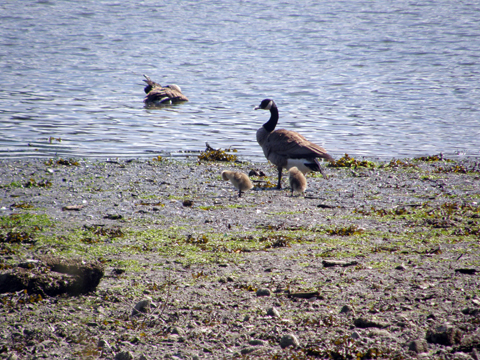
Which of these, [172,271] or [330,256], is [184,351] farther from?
[330,256]

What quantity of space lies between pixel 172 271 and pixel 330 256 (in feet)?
6.09

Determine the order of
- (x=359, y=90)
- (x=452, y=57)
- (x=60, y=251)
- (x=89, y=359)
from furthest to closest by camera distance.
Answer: (x=452, y=57) → (x=359, y=90) → (x=60, y=251) → (x=89, y=359)

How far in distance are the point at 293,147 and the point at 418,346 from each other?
675 centimetres

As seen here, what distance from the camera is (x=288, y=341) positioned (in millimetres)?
3861

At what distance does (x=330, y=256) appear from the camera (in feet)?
19.2

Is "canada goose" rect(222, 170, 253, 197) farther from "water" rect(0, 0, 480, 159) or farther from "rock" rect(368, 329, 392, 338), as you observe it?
"rock" rect(368, 329, 392, 338)

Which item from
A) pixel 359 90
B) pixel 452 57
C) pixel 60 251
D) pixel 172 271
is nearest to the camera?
pixel 172 271

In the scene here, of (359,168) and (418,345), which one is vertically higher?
(418,345)

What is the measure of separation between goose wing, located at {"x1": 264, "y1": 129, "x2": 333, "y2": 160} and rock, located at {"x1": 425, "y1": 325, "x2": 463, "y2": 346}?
6362 millimetres

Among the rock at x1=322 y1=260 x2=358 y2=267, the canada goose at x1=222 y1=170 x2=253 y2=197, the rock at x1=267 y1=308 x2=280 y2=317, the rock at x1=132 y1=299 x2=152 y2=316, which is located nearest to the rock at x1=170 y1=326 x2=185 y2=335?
the rock at x1=132 y1=299 x2=152 y2=316

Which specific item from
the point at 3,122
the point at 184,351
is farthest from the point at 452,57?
the point at 184,351

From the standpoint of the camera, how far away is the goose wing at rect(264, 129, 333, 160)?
→ 10.1m

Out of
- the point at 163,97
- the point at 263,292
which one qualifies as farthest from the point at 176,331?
the point at 163,97

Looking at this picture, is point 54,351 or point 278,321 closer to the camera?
point 54,351
